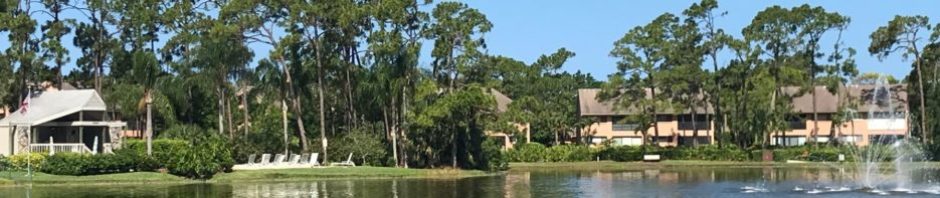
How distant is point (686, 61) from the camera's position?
8638 centimetres

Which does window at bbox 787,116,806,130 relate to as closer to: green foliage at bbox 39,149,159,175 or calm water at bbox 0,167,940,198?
calm water at bbox 0,167,940,198

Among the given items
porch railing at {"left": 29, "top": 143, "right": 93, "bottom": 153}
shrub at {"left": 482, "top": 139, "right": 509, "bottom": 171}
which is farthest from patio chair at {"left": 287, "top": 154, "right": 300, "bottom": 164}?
shrub at {"left": 482, "top": 139, "right": 509, "bottom": 171}

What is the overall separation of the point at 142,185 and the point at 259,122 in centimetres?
3179

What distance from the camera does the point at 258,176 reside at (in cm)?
5303

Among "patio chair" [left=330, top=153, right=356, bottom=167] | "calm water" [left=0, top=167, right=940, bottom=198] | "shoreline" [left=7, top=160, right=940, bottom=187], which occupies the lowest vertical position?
"calm water" [left=0, top=167, right=940, bottom=198]

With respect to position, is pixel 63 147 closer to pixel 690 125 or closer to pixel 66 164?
pixel 66 164

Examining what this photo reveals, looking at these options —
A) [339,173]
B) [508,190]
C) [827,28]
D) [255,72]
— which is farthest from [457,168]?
[827,28]

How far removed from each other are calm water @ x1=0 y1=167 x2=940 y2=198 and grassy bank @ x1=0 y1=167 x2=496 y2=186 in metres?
1.86

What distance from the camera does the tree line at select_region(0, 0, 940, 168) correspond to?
6353cm

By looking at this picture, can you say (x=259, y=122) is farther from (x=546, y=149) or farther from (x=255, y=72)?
(x=546, y=149)

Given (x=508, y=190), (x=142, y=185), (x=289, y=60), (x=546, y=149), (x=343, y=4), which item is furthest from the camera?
(x=546, y=149)

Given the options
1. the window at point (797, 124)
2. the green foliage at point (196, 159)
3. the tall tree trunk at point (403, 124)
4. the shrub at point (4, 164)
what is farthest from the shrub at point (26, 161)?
the window at point (797, 124)

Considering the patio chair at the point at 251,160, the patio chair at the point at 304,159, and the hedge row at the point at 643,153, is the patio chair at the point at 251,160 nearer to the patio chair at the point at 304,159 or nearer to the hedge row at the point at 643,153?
the patio chair at the point at 304,159

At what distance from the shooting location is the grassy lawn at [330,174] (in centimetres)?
5278
